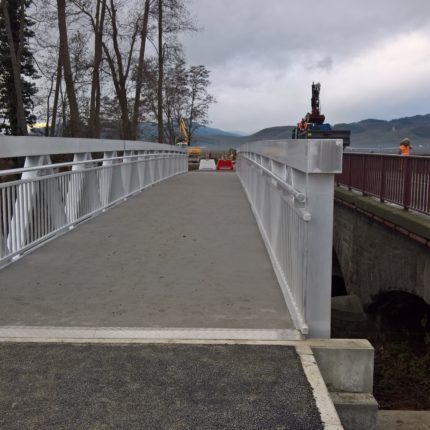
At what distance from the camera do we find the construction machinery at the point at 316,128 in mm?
27344

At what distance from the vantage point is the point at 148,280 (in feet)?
19.1

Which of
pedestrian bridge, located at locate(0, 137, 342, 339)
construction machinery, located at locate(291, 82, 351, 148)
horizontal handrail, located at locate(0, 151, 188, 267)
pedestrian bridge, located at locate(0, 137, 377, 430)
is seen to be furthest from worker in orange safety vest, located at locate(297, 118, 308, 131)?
pedestrian bridge, located at locate(0, 137, 377, 430)

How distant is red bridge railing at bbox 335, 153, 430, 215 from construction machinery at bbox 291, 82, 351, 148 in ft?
42.4

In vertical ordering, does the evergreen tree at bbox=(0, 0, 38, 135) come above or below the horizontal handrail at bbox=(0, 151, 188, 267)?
above

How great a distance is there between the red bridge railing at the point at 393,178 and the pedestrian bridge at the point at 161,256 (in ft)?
7.68

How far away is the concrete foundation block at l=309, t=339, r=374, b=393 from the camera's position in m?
3.84

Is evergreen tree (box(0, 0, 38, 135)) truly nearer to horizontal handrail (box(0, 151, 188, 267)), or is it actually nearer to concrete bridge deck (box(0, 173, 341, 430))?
horizontal handrail (box(0, 151, 188, 267))

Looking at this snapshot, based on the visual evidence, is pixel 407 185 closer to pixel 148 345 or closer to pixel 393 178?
pixel 393 178

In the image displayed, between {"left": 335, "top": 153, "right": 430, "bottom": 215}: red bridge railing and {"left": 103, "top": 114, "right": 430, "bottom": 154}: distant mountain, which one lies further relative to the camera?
{"left": 103, "top": 114, "right": 430, "bottom": 154}: distant mountain

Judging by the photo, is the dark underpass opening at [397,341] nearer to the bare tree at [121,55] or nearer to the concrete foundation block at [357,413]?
the concrete foundation block at [357,413]

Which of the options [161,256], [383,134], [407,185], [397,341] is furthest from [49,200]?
[383,134]

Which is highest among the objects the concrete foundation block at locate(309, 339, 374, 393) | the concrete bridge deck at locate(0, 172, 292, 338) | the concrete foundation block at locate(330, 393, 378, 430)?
the concrete bridge deck at locate(0, 172, 292, 338)

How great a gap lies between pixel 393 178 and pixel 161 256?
5.39 meters

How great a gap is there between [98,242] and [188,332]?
3957 mm
